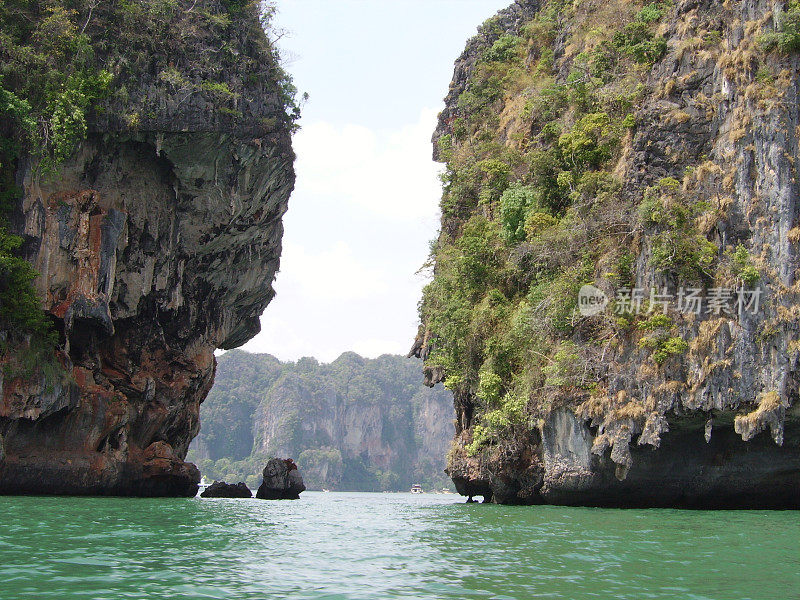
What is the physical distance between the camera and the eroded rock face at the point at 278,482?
3250 cm

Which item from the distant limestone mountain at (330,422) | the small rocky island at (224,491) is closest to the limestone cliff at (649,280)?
the small rocky island at (224,491)

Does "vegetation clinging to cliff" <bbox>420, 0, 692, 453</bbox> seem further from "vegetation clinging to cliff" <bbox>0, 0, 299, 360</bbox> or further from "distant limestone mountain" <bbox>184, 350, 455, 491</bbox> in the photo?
"distant limestone mountain" <bbox>184, 350, 455, 491</bbox>

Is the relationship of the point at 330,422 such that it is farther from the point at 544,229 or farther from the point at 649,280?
the point at 649,280

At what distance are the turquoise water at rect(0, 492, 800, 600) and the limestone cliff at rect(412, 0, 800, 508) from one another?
2924 millimetres

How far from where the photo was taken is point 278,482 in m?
32.5

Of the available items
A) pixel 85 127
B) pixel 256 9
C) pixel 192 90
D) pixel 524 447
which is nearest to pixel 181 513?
pixel 524 447

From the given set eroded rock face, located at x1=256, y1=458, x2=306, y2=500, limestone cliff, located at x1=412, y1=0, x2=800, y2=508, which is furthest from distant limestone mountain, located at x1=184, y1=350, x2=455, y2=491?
limestone cliff, located at x1=412, y1=0, x2=800, y2=508

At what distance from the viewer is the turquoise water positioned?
7.09m

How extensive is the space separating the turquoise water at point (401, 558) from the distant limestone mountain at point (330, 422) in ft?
335

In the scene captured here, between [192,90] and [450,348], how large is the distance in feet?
39.6

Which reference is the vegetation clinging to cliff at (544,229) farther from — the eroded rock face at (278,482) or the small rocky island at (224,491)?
the small rocky island at (224,491)

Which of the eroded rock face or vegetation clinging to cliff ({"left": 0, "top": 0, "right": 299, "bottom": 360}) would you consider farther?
the eroded rock face

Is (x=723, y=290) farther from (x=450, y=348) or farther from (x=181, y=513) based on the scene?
(x=181, y=513)

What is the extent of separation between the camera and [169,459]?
1043 inches
